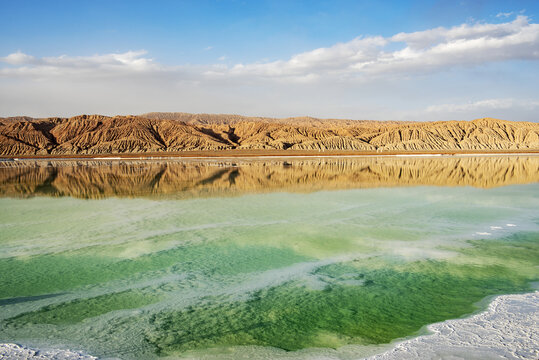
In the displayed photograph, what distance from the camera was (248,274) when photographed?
6.88 m

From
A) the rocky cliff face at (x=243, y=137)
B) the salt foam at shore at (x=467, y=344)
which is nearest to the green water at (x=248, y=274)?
the salt foam at shore at (x=467, y=344)

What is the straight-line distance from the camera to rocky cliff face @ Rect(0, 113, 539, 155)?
9894 centimetres

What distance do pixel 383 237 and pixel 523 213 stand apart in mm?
5441

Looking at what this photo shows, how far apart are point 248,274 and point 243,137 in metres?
114

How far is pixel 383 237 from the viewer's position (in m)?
9.36

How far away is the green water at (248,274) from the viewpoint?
15.7 ft

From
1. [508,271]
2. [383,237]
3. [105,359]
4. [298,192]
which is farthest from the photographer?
[298,192]

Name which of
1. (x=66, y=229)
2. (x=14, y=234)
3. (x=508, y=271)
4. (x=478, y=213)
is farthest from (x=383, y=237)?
(x=14, y=234)

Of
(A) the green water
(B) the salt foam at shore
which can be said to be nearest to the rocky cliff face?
(A) the green water

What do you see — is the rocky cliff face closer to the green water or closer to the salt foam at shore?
the green water

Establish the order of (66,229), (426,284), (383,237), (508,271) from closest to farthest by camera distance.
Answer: (426,284) → (508,271) → (383,237) → (66,229)

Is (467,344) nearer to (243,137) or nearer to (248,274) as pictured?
(248,274)

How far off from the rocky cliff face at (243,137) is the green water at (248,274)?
8819 cm

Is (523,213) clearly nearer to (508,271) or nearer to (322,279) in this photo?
(508,271)
